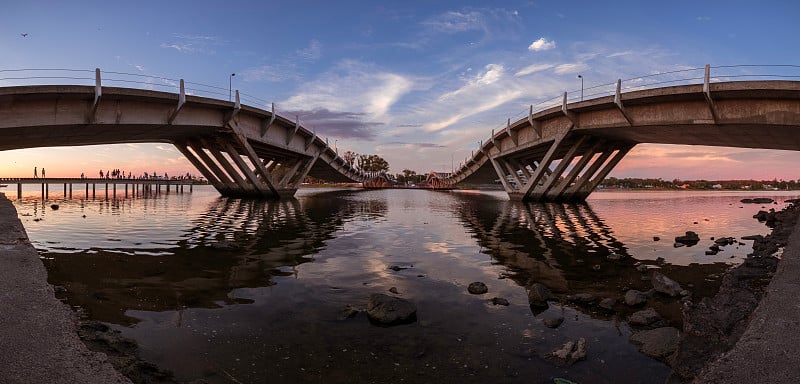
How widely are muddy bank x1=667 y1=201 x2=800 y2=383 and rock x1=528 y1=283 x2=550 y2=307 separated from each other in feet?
7.65

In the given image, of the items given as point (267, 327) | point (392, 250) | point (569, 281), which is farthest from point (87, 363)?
point (392, 250)

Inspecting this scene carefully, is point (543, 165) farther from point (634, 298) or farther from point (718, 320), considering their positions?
point (718, 320)

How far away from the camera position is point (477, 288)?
9188mm

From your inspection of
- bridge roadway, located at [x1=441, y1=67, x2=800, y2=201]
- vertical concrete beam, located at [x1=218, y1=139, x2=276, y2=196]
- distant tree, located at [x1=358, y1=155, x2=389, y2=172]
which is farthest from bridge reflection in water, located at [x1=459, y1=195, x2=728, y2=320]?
distant tree, located at [x1=358, y1=155, x2=389, y2=172]

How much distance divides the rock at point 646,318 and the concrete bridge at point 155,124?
27636 mm

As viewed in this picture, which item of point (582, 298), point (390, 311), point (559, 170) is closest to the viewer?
point (390, 311)

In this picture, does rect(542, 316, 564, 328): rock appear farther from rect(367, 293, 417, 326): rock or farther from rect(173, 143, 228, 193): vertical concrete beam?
rect(173, 143, 228, 193): vertical concrete beam

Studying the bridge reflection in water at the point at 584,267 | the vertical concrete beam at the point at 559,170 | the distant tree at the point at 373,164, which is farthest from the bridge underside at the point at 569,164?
the distant tree at the point at 373,164

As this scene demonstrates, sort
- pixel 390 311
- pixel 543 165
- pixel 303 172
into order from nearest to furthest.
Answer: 1. pixel 390 311
2. pixel 543 165
3. pixel 303 172

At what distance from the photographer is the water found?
217 inches

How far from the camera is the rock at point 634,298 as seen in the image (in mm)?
8313

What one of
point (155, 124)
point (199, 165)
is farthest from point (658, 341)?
point (199, 165)

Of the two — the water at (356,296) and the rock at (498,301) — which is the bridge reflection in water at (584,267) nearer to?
the water at (356,296)

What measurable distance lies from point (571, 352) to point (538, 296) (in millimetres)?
2575
